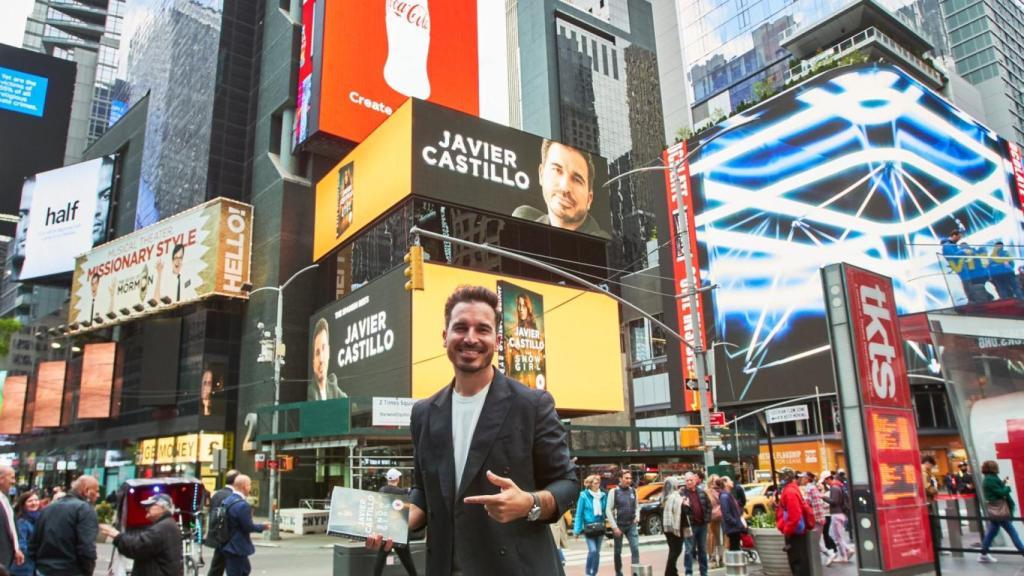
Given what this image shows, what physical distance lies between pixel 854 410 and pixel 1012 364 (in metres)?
5.58

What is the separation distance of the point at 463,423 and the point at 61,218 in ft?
230

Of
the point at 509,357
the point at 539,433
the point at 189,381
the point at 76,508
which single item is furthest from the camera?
the point at 189,381

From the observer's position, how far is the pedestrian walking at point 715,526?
12586 mm

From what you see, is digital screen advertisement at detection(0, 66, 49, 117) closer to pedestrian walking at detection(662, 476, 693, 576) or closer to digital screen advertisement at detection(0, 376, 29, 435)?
pedestrian walking at detection(662, 476, 693, 576)

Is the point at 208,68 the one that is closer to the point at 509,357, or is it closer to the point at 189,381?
the point at 189,381

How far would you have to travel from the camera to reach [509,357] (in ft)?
116

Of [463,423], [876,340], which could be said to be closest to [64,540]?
[463,423]

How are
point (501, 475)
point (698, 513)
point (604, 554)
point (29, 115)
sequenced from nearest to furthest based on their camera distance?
point (501, 475) < point (698, 513) < point (604, 554) < point (29, 115)

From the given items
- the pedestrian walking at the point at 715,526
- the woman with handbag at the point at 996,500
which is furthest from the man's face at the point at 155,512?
the woman with handbag at the point at 996,500

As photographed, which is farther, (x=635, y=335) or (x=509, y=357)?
(x=635, y=335)

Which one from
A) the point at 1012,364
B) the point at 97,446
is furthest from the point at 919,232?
the point at 97,446

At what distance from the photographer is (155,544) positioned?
7180 millimetres

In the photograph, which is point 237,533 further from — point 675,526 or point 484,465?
point 484,465

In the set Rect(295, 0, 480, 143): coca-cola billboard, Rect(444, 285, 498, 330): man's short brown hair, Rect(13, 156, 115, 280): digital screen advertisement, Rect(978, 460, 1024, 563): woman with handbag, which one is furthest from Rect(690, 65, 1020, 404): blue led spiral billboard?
Rect(13, 156, 115, 280): digital screen advertisement
